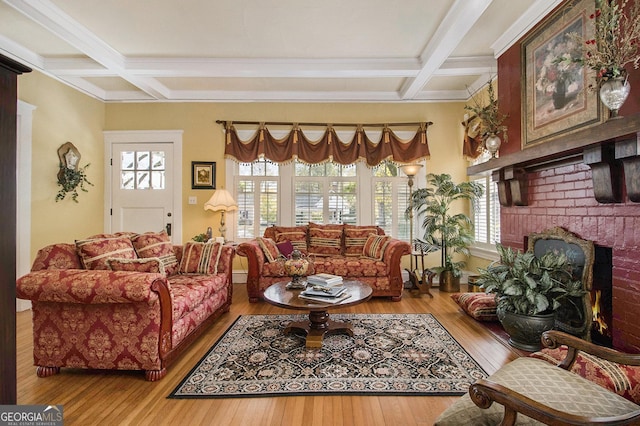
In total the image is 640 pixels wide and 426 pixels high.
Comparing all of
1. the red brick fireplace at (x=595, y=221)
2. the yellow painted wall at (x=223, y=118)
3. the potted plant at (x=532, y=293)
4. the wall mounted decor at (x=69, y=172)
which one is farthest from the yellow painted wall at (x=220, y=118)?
the potted plant at (x=532, y=293)

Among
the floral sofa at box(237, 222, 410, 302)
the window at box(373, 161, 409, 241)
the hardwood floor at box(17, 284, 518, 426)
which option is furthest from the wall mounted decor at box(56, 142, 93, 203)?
the window at box(373, 161, 409, 241)

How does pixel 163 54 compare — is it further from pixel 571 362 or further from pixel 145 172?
pixel 571 362

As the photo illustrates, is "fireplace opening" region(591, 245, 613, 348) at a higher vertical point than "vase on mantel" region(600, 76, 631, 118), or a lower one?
lower

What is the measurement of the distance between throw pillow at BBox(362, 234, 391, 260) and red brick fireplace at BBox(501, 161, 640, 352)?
156 centimetres

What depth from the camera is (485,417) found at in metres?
1.17

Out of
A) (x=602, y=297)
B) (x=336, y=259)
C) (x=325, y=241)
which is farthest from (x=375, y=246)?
(x=602, y=297)

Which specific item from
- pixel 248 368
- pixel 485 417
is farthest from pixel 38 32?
pixel 485 417

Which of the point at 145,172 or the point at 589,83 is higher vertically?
the point at 589,83

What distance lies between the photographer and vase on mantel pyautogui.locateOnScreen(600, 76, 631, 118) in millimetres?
2012

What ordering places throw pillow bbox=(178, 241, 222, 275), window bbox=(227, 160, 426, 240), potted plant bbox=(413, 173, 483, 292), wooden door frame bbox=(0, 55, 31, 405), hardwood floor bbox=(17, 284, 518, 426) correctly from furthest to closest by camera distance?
window bbox=(227, 160, 426, 240) → potted plant bbox=(413, 173, 483, 292) → throw pillow bbox=(178, 241, 222, 275) → hardwood floor bbox=(17, 284, 518, 426) → wooden door frame bbox=(0, 55, 31, 405)

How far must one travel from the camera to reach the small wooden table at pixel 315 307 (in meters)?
2.53

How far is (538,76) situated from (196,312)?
12.6ft

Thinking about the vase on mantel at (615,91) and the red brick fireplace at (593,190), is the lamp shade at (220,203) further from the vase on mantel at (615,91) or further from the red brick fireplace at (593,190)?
the vase on mantel at (615,91)

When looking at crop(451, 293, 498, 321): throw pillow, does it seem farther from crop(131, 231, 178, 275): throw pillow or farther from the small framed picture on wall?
the small framed picture on wall
